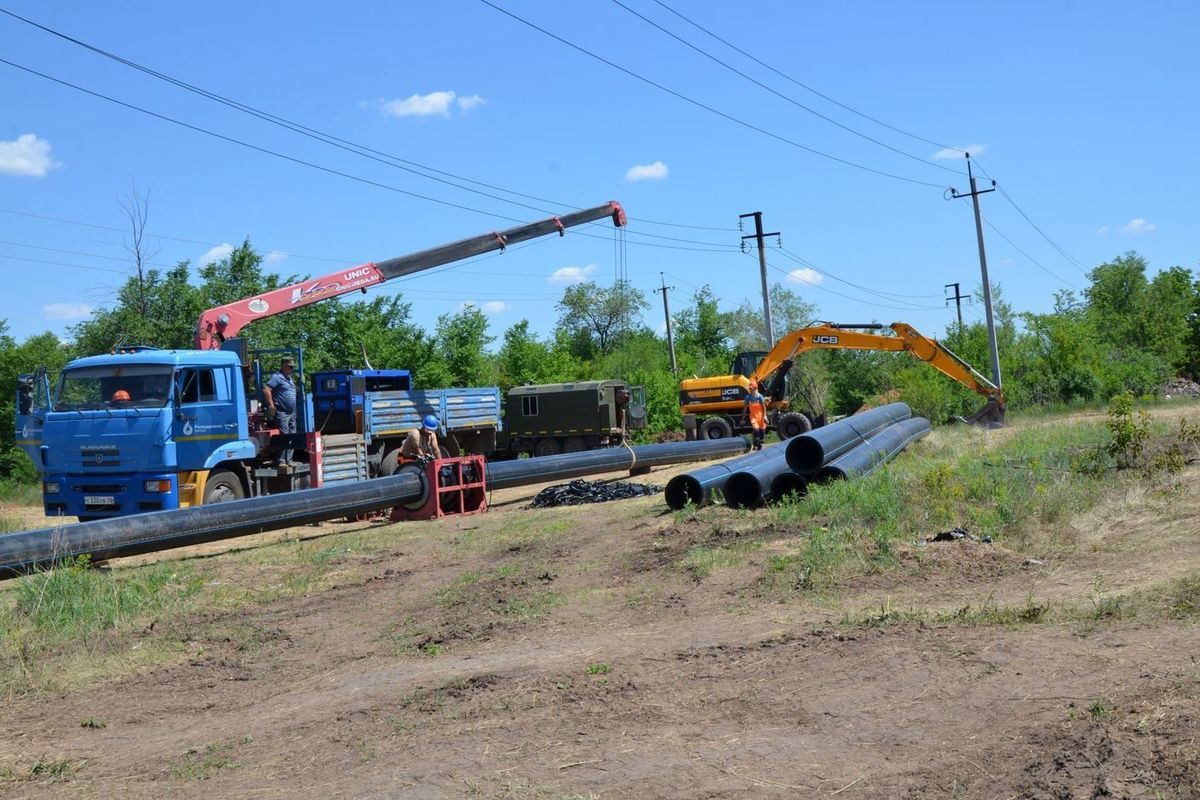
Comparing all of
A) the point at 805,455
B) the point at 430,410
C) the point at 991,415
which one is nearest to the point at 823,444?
the point at 805,455

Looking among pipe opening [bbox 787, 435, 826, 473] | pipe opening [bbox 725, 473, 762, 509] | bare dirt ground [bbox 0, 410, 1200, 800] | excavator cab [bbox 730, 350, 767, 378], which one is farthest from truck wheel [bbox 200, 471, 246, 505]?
excavator cab [bbox 730, 350, 767, 378]

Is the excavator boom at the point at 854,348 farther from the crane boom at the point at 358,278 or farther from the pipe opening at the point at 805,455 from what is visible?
the pipe opening at the point at 805,455

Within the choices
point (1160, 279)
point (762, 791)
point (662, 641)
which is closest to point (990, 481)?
point (662, 641)

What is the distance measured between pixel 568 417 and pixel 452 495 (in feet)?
46.7

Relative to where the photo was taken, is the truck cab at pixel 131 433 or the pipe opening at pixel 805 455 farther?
the truck cab at pixel 131 433

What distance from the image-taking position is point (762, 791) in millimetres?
4305

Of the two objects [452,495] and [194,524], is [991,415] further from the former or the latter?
[194,524]

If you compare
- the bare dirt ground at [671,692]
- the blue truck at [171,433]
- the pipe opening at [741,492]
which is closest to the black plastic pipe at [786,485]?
the pipe opening at [741,492]

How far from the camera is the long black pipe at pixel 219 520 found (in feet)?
33.0

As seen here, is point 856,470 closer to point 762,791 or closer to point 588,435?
point 762,791

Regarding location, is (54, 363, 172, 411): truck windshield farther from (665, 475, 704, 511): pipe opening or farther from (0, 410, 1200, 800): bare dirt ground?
(665, 475, 704, 511): pipe opening

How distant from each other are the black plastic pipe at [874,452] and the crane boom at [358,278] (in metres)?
8.72

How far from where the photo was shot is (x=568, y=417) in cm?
3047

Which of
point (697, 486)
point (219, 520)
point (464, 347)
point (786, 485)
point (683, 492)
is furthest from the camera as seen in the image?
point (464, 347)
